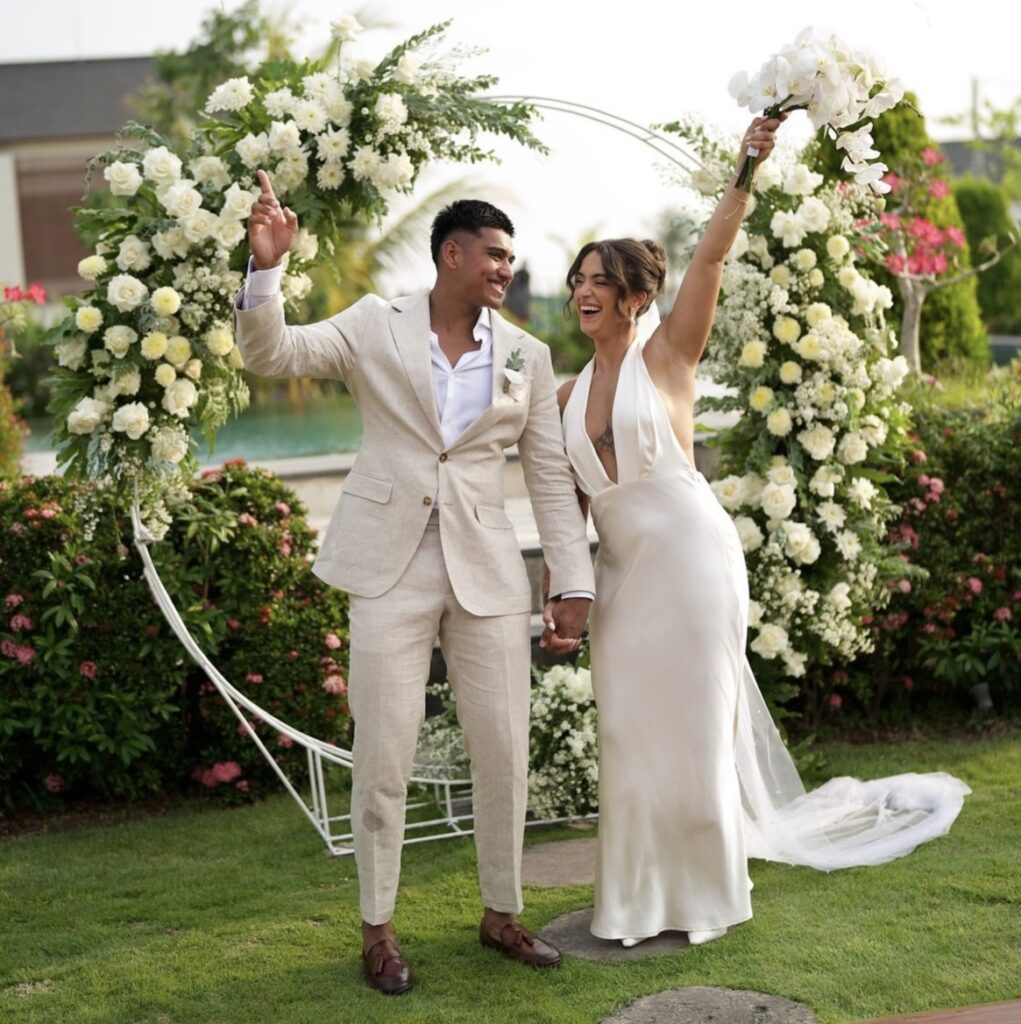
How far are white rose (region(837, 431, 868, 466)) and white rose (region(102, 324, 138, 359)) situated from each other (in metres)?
2.73

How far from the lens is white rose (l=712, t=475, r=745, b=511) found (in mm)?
5633

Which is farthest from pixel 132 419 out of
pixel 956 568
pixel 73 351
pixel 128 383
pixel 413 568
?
pixel 956 568

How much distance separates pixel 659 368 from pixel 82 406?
199cm

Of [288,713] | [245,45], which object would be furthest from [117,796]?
[245,45]

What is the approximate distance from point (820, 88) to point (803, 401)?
5.61 ft

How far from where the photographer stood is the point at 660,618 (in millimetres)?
4125

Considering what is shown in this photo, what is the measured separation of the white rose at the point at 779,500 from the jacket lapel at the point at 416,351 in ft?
6.62

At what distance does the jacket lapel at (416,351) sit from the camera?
3.85 meters

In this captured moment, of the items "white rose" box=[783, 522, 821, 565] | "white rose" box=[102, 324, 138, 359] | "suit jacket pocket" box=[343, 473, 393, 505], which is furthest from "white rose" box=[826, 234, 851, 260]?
"white rose" box=[102, 324, 138, 359]

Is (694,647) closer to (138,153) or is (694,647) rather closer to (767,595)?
(767,595)

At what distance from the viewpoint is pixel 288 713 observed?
5.79m

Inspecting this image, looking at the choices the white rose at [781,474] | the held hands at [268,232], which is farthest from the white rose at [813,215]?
the held hands at [268,232]

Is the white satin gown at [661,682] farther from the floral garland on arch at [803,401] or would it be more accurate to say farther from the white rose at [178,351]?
the white rose at [178,351]

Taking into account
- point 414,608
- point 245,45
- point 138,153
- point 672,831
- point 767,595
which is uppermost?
point 245,45
